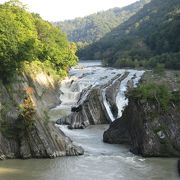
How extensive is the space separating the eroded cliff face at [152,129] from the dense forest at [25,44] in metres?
13.4

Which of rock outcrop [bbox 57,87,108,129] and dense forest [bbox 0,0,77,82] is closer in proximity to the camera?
dense forest [bbox 0,0,77,82]

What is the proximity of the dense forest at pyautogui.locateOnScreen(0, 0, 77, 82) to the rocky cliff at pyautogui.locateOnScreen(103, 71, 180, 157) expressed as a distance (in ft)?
43.8

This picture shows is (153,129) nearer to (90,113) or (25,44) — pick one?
(90,113)

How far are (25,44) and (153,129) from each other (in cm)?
2020

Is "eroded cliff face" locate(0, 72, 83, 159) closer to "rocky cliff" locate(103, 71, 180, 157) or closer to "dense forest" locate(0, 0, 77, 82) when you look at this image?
"rocky cliff" locate(103, 71, 180, 157)

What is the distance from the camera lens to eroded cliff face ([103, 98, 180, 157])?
117ft

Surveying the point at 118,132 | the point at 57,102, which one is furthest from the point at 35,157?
the point at 57,102

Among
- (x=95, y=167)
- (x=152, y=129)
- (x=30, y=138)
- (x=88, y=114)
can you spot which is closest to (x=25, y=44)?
(x=88, y=114)

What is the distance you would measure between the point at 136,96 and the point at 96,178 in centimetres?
1027

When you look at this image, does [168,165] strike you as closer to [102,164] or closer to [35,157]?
[102,164]

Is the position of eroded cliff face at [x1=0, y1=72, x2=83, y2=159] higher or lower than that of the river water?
higher

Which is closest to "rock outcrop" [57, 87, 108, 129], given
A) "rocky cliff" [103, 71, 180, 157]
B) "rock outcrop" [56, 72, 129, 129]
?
"rock outcrop" [56, 72, 129, 129]

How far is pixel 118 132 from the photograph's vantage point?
41.0 metres

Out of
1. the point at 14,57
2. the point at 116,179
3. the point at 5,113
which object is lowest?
the point at 116,179
